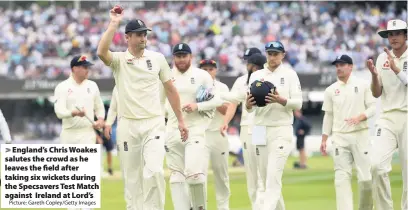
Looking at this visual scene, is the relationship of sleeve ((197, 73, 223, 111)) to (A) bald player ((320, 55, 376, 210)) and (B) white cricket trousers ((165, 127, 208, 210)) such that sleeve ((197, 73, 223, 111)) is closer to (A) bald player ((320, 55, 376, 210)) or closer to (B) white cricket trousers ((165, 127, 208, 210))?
(B) white cricket trousers ((165, 127, 208, 210))

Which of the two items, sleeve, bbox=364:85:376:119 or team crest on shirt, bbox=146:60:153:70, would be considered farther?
sleeve, bbox=364:85:376:119

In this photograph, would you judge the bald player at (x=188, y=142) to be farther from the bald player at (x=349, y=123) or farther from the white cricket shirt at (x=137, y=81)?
the bald player at (x=349, y=123)

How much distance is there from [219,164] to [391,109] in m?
3.76

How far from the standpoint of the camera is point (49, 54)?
41.4m

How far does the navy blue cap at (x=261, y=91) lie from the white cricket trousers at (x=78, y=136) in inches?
173

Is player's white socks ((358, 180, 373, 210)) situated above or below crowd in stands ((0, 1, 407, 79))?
below

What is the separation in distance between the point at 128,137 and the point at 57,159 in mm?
1296

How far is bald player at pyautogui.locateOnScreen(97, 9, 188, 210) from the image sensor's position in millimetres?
12047

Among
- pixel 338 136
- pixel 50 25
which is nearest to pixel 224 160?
pixel 338 136

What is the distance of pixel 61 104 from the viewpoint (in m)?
16.2

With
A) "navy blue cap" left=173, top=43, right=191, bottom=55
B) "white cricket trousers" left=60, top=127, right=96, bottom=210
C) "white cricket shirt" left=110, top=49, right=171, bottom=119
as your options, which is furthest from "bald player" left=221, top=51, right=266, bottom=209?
"white cricket trousers" left=60, top=127, right=96, bottom=210

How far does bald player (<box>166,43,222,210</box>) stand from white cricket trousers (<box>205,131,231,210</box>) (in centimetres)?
133

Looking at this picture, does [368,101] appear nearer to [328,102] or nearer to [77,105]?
[328,102]

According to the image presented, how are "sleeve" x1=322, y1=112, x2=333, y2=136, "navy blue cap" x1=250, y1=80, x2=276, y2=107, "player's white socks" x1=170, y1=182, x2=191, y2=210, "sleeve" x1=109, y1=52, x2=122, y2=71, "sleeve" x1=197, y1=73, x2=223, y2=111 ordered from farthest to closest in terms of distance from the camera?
"sleeve" x1=322, y1=112, x2=333, y2=136 < "sleeve" x1=197, y1=73, x2=223, y2=111 < "player's white socks" x1=170, y1=182, x2=191, y2=210 < "navy blue cap" x1=250, y1=80, x2=276, y2=107 < "sleeve" x1=109, y1=52, x2=122, y2=71
